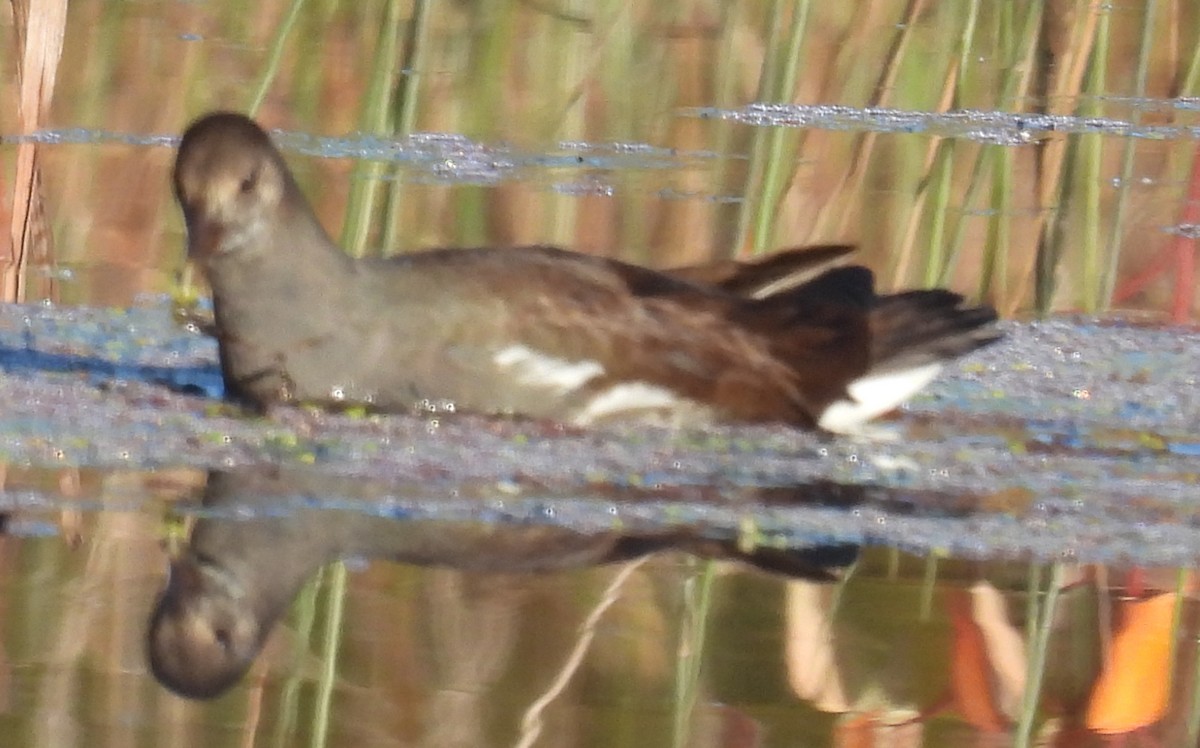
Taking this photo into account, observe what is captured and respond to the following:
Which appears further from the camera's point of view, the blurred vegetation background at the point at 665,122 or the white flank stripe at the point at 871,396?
the blurred vegetation background at the point at 665,122

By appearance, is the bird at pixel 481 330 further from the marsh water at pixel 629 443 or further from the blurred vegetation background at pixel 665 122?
the blurred vegetation background at pixel 665 122

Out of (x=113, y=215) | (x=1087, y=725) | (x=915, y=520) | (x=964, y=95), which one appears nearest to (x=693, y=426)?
(x=915, y=520)

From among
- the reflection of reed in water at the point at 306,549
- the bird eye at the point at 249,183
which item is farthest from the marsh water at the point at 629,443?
the bird eye at the point at 249,183

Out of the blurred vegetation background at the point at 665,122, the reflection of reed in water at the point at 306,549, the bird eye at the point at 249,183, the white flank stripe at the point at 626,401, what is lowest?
the reflection of reed in water at the point at 306,549

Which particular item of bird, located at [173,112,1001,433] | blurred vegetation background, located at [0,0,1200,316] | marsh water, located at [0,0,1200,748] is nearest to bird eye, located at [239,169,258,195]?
bird, located at [173,112,1001,433]

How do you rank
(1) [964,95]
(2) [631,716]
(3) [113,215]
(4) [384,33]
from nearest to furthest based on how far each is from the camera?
(2) [631,716], (3) [113,215], (4) [384,33], (1) [964,95]

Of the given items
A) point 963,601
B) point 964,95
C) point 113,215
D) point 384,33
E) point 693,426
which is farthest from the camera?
point 964,95

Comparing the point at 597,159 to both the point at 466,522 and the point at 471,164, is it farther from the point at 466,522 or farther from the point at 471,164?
the point at 466,522

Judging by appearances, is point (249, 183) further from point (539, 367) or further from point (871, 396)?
point (871, 396)
